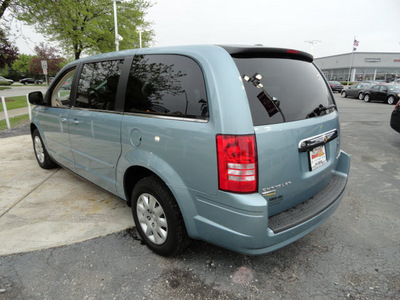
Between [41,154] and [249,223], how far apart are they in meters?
4.30

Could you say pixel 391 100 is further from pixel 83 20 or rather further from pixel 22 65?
pixel 22 65

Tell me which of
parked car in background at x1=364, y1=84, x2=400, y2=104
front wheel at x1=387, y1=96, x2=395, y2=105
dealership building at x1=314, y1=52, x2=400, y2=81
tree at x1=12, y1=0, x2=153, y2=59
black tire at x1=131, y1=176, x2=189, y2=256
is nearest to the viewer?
black tire at x1=131, y1=176, x2=189, y2=256

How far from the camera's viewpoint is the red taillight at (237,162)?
1.81 m

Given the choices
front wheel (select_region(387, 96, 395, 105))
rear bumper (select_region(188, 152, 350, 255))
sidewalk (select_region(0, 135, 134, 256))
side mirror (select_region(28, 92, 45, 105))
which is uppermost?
side mirror (select_region(28, 92, 45, 105))

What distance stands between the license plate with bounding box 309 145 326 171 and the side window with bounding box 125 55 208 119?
0.98m

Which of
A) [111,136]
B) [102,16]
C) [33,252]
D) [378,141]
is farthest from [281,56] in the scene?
[102,16]

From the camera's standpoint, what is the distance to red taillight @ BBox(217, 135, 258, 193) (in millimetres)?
1808

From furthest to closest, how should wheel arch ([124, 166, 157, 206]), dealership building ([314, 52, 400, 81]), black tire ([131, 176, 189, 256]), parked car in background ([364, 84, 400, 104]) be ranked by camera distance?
1. dealership building ([314, 52, 400, 81])
2. parked car in background ([364, 84, 400, 104])
3. wheel arch ([124, 166, 157, 206])
4. black tire ([131, 176, 189, 256])

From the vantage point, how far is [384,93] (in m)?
17.9

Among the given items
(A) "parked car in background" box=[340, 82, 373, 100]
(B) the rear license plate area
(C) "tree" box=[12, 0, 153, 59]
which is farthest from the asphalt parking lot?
(A) "parked car in background" box=[340, 82, 373, 100]

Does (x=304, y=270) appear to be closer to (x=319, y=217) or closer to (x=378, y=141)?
(x=319, y=217)

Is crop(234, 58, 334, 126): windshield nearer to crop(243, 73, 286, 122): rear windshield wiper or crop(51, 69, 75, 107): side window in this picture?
crop(243, 73, 286, 122): rear windshield wiper

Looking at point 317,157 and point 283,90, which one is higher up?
point 283,90

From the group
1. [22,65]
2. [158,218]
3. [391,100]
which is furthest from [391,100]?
[22,65]
